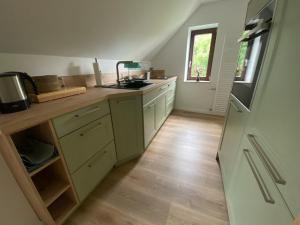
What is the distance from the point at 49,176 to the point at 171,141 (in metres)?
1.54

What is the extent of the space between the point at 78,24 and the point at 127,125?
1.05 meters

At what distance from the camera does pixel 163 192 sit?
1.29 m

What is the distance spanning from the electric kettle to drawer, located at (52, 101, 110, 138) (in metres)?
0.25

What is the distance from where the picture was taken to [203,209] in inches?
44.8

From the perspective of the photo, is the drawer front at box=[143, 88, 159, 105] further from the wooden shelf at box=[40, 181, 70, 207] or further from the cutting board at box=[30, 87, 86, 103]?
the wooden shelf at box=[40, 181, 70, 207]

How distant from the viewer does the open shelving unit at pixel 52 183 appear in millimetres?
861

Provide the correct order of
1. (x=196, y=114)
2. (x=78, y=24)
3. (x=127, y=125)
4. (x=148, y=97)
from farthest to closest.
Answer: (x=196, y=114) → (x=148, y=97) → (x=127, y=125) → (x=78, y=24)

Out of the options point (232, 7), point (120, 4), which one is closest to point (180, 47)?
point (232, 7)

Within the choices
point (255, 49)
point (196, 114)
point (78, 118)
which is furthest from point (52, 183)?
point (196, 114)

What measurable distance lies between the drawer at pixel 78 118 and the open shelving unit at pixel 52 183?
0.05 meters

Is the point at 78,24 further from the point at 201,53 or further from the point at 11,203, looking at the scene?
A: the point at 201,53

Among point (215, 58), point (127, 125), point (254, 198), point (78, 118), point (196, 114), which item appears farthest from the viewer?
point (196, 114)

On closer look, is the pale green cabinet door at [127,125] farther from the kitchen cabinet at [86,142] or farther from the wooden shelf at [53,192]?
the wooden shelf at [53,192]

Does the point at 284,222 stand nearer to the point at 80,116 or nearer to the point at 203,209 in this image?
the point at 203,209
